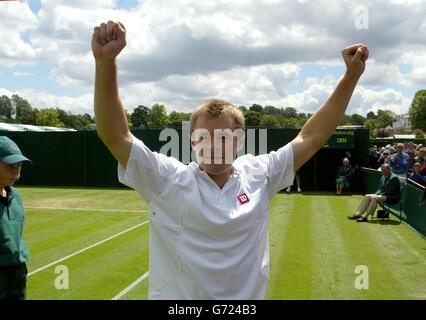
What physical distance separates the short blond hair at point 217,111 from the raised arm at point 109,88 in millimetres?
368

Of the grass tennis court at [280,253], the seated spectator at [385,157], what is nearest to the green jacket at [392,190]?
the grass tennis court at [280,253]

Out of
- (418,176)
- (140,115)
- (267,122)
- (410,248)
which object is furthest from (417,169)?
(140,115)

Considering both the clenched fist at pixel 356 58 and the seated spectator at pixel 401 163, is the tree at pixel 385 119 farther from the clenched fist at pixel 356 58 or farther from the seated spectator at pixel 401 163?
the clenched fist at pixel 356 58

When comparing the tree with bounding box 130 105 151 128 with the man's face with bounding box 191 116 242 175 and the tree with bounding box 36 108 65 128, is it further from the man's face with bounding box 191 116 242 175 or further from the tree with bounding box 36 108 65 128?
the man's face with bounding box 191 116 242 175

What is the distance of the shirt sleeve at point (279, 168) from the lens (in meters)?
2.30

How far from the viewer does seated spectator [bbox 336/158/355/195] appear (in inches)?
834

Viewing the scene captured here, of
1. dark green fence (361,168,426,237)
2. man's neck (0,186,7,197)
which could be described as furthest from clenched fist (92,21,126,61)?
dark green fence (361,168,426,237)

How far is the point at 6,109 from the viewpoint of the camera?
88.3 metres

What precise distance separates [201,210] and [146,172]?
0.92 ft

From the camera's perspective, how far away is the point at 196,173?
2.14 metres

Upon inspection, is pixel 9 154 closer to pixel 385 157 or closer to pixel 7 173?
pixel 7 173

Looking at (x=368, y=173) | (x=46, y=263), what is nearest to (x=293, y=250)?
(x=46, y=263)
